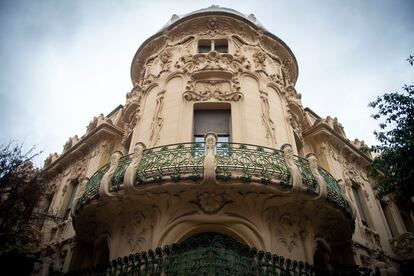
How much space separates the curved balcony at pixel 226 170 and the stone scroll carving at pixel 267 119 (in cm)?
195

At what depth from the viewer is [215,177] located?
916 cm

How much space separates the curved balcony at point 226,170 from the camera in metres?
9.38

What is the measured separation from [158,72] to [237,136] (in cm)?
549

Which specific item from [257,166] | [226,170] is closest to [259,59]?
[257,166]

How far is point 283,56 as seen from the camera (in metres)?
17.6

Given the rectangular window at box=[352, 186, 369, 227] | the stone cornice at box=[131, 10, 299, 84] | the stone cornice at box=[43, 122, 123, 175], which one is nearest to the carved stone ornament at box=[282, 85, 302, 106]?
the stone cornice at box=[131, 10, 299, 84]

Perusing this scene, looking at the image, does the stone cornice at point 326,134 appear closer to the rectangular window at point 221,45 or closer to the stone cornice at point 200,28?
the stone cornice at point 200,28

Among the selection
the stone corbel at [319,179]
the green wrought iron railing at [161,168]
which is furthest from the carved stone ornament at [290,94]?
the green wrought iron railing at [161,168]

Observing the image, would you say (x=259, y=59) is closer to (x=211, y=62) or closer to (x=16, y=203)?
(x=211, y=62)

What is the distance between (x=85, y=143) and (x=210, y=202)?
34.6 feet

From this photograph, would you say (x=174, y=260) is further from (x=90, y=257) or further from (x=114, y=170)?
(x=90, y=257)

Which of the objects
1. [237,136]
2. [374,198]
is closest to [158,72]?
[237,136]

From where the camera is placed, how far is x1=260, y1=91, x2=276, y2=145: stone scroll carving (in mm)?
12461

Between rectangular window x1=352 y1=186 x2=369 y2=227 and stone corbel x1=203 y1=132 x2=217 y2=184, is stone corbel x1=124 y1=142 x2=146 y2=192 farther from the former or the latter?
rectangular window x1=352 y1=186 x2=369 y2=227
